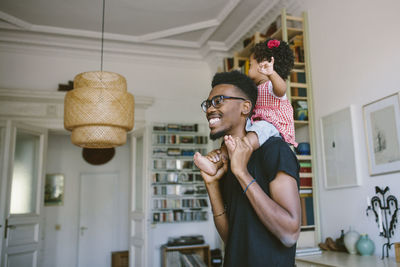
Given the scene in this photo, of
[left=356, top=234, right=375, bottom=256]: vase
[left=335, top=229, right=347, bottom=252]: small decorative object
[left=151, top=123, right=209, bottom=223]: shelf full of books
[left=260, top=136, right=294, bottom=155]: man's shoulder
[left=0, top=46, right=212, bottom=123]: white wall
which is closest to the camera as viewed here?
[left=260, top=136, right=294, bottom=155]: man's shoulder

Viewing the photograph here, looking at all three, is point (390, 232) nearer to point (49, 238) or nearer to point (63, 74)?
point (63, 74)

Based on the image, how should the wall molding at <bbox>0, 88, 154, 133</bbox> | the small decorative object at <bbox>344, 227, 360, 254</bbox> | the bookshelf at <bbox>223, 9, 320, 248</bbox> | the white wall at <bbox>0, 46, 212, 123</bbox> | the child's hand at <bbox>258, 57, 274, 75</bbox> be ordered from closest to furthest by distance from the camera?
the child's hand at <bbox>258, 57, 274, 75</bbox>, the small decorative object at <bbox>344, 227, 360, 254</bbox>, the bookshelf at <bbox>223, 9, 320, 248</bbox>, the wall molding at <bbox>0, 88, 154, 133</bbox>, the white wall at <bbox>0, 46, 212, 123</bbox>

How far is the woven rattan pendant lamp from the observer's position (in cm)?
315

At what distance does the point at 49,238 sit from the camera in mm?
7285

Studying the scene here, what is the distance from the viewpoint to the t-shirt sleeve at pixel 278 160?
1.13m

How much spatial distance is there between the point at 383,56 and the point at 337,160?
3.64ft

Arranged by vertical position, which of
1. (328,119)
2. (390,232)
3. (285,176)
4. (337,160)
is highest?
(328,119)

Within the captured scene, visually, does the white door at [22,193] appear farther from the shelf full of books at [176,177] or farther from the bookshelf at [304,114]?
the bookshelf at [304,114]

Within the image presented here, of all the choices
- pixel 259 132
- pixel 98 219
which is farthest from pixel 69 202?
pixel 259 132

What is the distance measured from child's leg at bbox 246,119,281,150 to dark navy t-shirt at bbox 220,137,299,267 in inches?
0.9

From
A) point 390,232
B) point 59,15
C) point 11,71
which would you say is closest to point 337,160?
point 390,232

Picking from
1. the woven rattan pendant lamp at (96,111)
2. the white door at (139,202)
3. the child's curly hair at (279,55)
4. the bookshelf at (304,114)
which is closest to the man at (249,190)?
the child's curly hair at (279,55)

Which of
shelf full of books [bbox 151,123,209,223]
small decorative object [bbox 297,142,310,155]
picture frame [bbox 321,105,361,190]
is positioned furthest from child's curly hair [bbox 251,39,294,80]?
shelf full of books [bbox 151,123,209,223]

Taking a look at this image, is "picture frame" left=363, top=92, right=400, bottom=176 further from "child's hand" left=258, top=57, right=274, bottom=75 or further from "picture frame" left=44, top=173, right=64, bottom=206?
"picture frame" left=44, top=173, right=64, bottom=206
